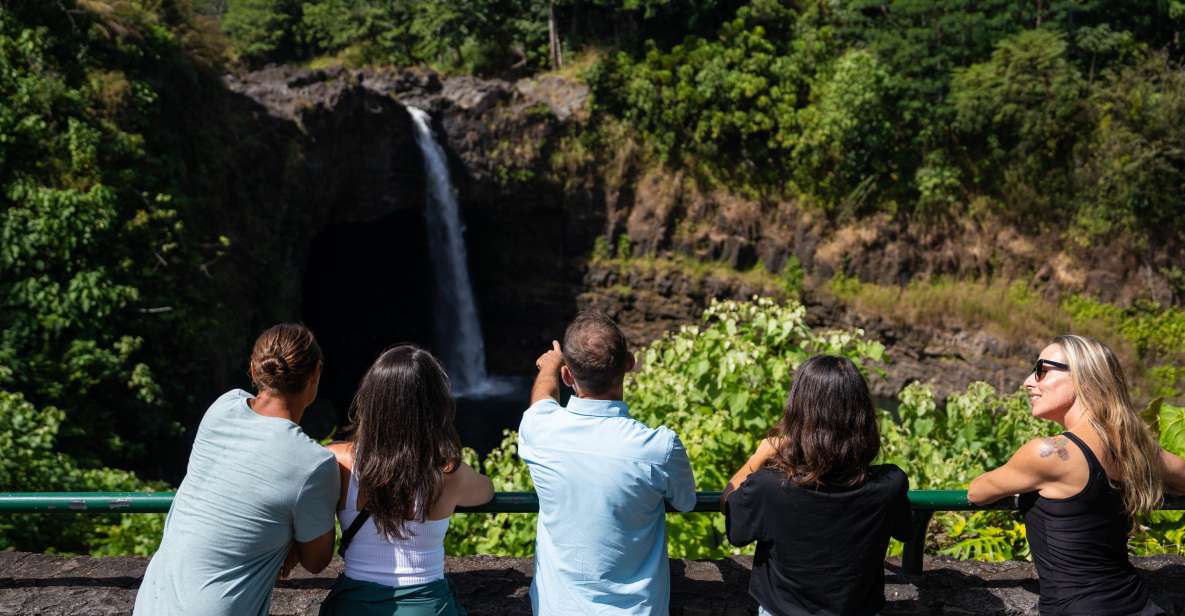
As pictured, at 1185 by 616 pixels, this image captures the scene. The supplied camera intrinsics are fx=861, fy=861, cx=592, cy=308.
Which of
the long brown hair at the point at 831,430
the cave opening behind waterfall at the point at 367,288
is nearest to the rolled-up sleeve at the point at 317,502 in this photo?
the long brown hair at the point at 831,430

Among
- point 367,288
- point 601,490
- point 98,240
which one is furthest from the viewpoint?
point 367,288

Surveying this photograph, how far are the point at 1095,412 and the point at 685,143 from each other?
20384 mm

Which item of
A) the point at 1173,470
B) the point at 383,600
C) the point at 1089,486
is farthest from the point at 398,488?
the point at 1173,470

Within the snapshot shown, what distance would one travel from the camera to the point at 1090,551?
2541 mm

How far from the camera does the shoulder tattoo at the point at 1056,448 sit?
2512 mm

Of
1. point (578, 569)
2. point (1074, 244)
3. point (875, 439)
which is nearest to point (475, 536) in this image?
point (578, 569)

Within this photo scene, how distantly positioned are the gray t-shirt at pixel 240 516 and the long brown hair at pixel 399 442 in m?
0.12

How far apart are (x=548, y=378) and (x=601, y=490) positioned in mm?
517

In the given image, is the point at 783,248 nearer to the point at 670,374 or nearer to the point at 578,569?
the point at 670,374

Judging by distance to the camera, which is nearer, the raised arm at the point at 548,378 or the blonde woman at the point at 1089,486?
the blonde woman at the point at 1089,486

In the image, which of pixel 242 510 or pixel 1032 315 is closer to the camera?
pixel 242 510

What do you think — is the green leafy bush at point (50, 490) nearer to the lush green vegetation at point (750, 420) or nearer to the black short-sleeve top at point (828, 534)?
the lush green vegetation at point (750, 420)

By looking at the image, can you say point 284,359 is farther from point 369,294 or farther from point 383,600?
point 369,294

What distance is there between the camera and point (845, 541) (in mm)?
2498
